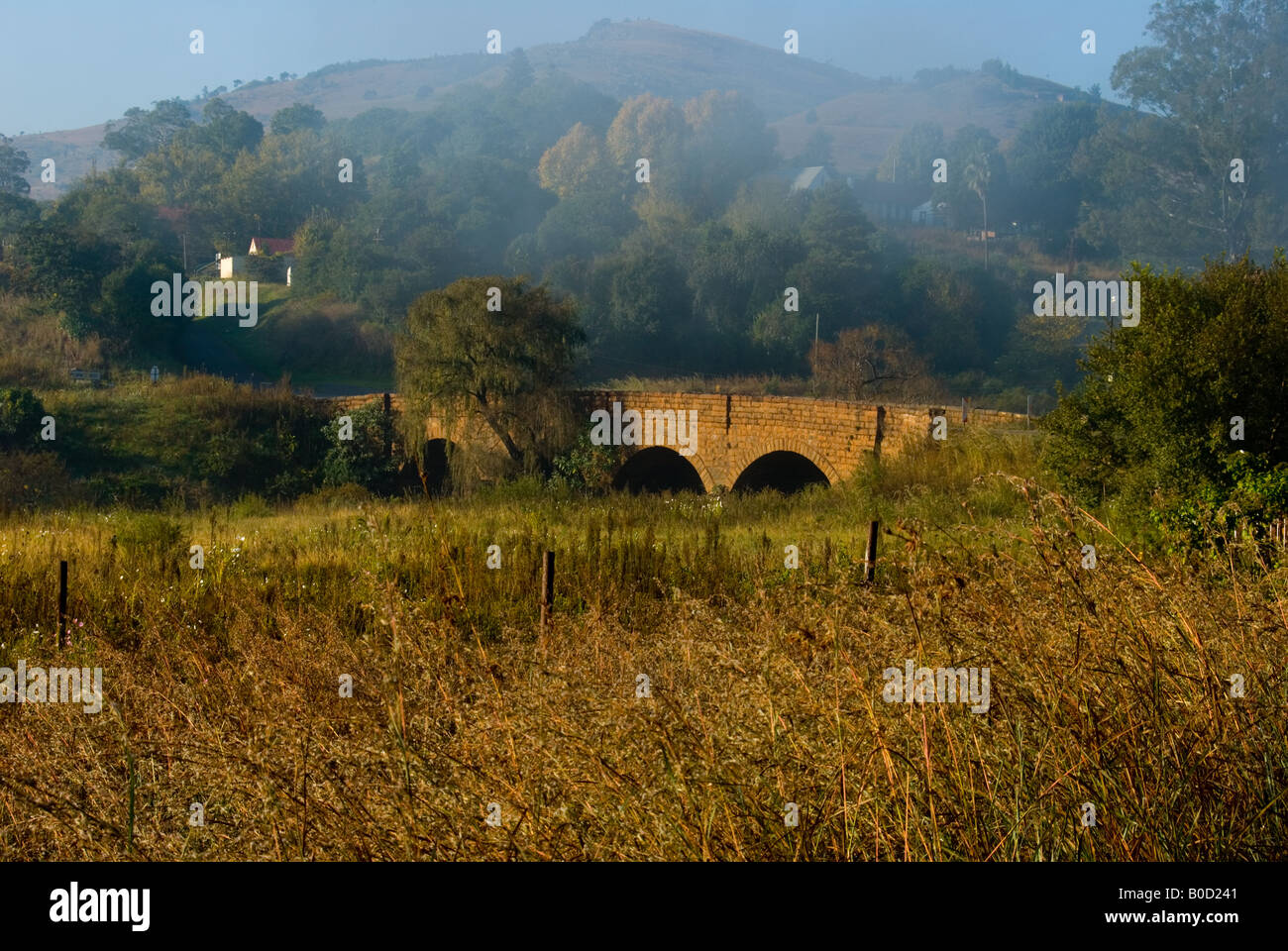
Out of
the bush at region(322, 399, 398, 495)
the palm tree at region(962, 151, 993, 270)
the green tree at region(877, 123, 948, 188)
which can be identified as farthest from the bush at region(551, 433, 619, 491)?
the green tree at region(877, 123, 948, 188)

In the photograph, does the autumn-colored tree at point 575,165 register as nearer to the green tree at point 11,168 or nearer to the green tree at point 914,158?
the green tree at point 914,158

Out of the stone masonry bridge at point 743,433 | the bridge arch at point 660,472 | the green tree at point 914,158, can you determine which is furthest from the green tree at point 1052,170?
the stone masonry bridge at point 743,433

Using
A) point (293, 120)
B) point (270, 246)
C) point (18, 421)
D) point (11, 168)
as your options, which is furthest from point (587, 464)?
point (11, 168)

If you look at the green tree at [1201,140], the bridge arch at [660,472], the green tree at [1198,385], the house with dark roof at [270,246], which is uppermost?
the green tree at [1201,140]

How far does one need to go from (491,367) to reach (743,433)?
6382mm

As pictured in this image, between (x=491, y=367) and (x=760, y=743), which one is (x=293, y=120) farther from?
(x=760, y=743)

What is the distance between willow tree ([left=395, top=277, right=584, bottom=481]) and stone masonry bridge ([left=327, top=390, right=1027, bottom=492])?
0.55 metres

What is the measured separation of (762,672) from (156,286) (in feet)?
135

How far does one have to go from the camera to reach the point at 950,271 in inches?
2261

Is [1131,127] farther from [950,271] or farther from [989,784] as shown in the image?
[989,784]

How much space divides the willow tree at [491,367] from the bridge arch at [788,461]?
185 inches

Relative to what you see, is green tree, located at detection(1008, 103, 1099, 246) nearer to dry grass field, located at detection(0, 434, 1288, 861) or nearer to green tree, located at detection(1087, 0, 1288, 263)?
green tree, located at detection(1087, 0, 1288, 263)

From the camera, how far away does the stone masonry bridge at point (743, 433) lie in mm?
21984

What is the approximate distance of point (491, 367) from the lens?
2761 cm
